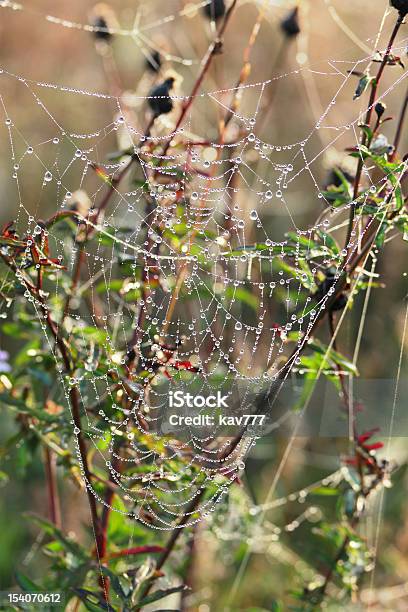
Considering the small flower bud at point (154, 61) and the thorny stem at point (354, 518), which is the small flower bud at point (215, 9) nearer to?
the small flower bud at point (154, 61)

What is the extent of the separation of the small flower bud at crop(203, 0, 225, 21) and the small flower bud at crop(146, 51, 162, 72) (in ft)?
0.31

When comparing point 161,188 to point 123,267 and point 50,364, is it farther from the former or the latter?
point 50,364

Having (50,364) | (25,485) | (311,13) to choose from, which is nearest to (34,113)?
(311,13)

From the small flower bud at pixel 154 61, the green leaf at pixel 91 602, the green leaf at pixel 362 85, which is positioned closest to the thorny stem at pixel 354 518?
the green leaf at pixel 91 602

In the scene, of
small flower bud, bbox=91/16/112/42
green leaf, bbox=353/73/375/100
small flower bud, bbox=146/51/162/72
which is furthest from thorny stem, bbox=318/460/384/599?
small flower bud, bbox=91/16/112/42

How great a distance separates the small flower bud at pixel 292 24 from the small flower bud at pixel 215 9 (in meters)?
0.09

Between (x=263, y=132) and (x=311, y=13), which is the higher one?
(x=311, y=13)

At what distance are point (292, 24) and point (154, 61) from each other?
0.22 metres

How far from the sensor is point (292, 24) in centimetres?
110

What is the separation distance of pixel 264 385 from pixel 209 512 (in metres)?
0.17

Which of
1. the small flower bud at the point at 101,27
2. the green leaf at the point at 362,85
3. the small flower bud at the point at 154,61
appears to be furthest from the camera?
the small flower bud at the point at 101,27

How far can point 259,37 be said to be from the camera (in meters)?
2.54

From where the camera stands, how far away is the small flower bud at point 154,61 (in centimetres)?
103

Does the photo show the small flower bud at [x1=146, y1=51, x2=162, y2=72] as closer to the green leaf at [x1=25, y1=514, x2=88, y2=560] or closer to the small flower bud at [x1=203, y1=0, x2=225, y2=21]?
the small flower bud at [x1=203, y1=0, x2=225, y2=21]
